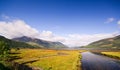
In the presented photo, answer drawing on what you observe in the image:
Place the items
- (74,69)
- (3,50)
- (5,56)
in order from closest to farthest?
(74,69) → (5,56) → (3,50)

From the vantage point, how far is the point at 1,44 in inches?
4075

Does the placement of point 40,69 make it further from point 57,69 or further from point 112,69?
point 112,69

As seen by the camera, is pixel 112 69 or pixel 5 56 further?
pixel 5 56

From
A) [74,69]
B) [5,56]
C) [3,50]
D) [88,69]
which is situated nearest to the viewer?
[74,69]

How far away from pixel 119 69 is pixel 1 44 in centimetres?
7582

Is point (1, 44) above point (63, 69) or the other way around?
above

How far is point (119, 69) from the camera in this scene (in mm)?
73688

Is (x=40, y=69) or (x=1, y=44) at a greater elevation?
(x=1, y=44)

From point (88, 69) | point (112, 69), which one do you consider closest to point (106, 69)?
point (112, 69)

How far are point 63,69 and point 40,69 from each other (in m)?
10.3

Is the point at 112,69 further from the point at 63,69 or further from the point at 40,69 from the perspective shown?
the point at 40,69

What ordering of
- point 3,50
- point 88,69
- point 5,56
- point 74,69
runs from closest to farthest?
point 74,69 → point 88,69 → point 5,56 → point 3,50

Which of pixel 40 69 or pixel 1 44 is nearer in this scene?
pixel 40 69

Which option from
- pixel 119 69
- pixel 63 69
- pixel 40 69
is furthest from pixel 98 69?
pixel 40 69
